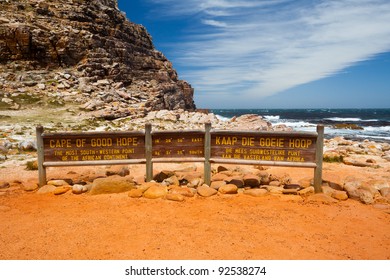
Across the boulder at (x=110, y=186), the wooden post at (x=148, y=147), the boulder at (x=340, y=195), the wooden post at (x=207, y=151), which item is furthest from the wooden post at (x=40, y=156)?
the boulder at (x=340, y=195)

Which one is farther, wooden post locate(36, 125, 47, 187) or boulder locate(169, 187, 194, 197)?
wooden post locate(36, 125, 47, 187)

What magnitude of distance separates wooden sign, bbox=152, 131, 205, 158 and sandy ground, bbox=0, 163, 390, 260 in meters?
1.47

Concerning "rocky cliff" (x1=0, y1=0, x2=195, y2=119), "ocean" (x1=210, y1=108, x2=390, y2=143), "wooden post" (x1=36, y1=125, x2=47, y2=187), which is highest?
"rocky cliff" (x1=0, y1=0, x2=195, y2=119)

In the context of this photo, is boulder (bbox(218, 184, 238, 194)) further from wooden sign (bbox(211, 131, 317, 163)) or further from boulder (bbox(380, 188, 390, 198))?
boulder (bbox(380, 188, 390, 198))

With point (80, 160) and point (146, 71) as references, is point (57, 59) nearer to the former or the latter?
point (146, 71)

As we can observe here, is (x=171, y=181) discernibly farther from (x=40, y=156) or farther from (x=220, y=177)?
(x=40, y=156)

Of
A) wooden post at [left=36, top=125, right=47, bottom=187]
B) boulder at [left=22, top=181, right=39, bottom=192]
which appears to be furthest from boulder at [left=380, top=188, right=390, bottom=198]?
boulder at [left=22, top=181, right=39, bottom=192]

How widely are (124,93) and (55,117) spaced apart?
1303 centimetres

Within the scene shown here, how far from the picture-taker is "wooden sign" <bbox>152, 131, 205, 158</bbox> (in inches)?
323

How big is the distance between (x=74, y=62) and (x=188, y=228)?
43.5 metres

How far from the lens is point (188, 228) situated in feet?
18.3

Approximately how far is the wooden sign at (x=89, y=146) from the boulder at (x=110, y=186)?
678 mm

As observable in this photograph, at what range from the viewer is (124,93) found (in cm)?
3944

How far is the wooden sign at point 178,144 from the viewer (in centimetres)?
820
